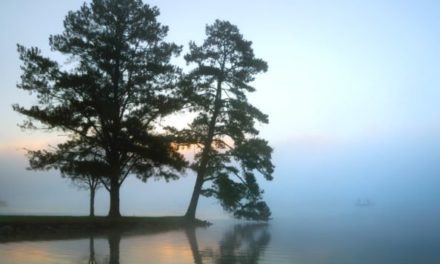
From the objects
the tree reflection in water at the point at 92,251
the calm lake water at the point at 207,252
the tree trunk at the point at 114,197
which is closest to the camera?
the tree reflection in water at the point at 92,251

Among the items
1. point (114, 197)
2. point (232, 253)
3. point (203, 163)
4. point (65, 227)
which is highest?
point (203, 163)

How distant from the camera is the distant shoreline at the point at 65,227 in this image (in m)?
20.8

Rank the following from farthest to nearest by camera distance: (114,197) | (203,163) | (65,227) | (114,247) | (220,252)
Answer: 1. (203,163)
2. (114,197)
3. (65,227)
4. (114,247)
5. (220,252)

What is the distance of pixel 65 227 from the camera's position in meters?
23.0

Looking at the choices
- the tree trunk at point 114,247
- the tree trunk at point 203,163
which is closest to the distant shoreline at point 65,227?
the tree trunk at point 114,247

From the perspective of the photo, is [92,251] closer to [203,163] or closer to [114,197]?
[114,197]

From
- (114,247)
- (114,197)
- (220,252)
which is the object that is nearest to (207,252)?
(220,252)

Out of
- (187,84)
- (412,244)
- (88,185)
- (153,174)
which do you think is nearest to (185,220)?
(153,174)

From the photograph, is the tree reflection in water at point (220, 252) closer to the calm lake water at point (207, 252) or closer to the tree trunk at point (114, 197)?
the calm lake water at point (207, 252)

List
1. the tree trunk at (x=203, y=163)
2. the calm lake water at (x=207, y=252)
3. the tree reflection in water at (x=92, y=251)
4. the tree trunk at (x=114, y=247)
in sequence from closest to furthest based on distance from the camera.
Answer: the tree reflection in water at (x=92, y=251), the tree trunk at (x=114, y=247), the calm lake water at (x=207, y=252), the tree trunk at (x=203, y=163)

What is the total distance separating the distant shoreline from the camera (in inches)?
819

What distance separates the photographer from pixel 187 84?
32.3 meters

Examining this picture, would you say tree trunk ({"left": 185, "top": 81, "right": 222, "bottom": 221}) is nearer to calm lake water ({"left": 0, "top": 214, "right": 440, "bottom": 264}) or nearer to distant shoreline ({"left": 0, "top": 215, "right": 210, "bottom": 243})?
distant shoreline ({"left": 0, "top": 215, "right": 210, "bottom": 243})

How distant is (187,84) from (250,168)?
7.26 meters
